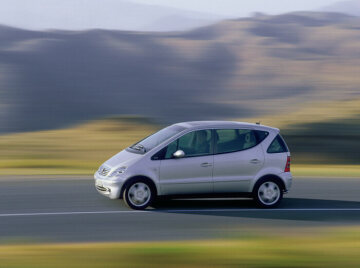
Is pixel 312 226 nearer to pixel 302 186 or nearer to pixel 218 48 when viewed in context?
pixel 302 186

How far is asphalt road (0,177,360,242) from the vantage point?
9375 mm

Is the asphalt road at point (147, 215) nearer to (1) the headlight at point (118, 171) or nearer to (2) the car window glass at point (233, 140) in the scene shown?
(1) the headlight at point (118, 171)

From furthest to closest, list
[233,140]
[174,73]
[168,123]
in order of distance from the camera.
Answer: [174,73] < [168,123] < [233,140]

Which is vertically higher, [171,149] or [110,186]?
[171,149]

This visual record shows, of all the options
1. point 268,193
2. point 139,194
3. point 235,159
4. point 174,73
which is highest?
point 174,73

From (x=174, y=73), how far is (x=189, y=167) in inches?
2208

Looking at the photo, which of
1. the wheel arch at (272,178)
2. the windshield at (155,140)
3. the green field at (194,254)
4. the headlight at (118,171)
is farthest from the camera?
the wheel arch at (272,178)

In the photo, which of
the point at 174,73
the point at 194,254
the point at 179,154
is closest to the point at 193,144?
the point at 179,154

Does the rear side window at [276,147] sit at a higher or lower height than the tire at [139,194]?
higher

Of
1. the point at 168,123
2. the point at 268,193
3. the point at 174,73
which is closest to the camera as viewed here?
the point at 268,193

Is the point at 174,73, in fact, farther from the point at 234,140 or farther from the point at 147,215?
the point at 147,215

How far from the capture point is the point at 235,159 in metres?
11.3

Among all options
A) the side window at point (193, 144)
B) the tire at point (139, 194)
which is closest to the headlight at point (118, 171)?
the tire at point (139, 194)

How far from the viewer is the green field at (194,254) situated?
21.7ft
